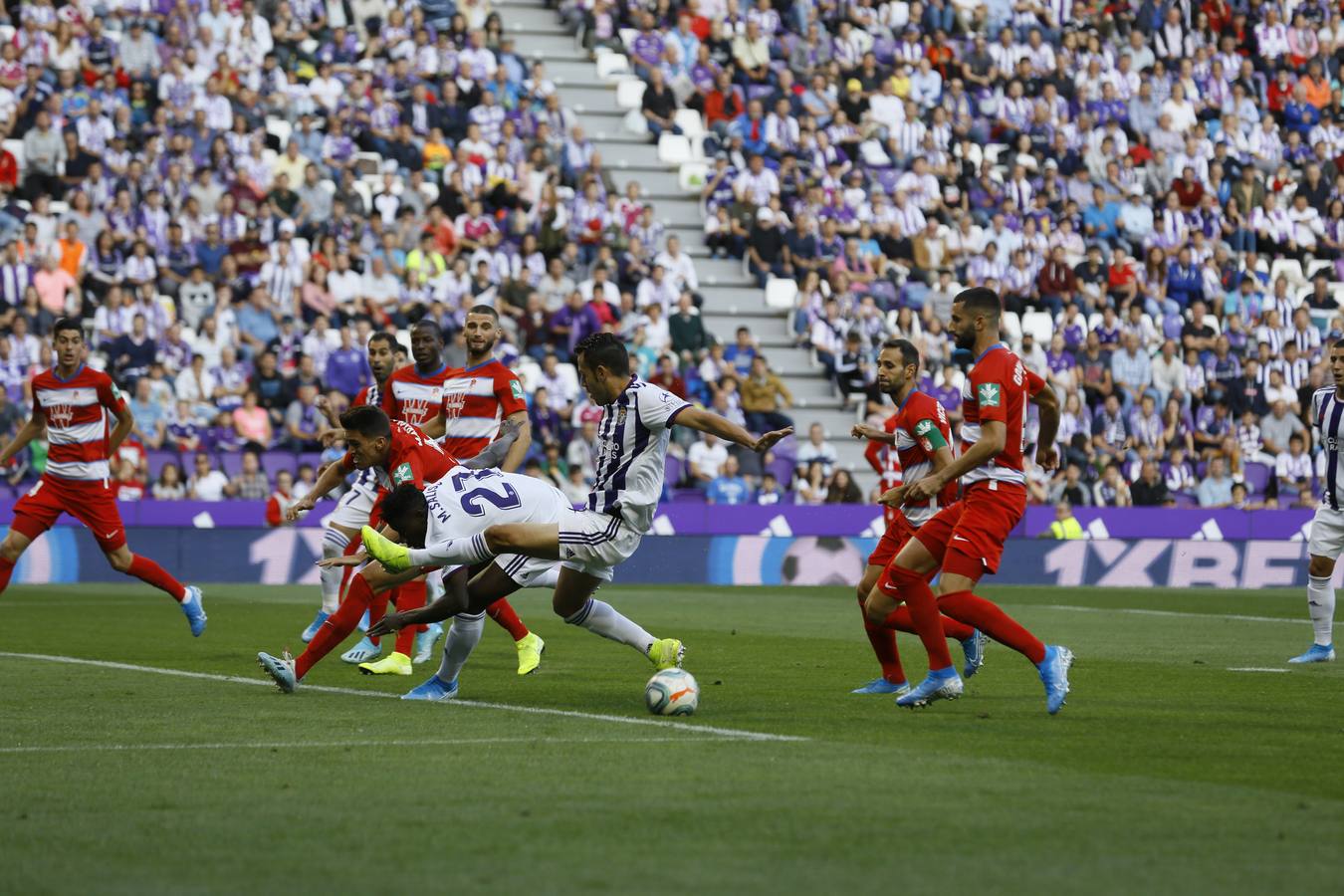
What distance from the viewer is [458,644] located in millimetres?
11367

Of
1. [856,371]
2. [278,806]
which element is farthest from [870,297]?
[278,806]

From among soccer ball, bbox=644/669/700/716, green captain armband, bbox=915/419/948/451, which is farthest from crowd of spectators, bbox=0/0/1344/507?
soccer ball, bbox=644/669/700/716

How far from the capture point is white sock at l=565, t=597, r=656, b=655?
1102cm

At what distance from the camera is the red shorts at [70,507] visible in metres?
15.8

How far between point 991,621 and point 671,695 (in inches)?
65.1

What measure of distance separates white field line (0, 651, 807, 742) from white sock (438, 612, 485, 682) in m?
0.20

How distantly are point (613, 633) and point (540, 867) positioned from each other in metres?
4.92

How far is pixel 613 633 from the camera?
1115 cm

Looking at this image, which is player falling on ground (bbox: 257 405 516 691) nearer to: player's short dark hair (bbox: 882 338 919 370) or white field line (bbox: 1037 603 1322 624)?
player's short dark hair (bbox: 882 338 919 370)

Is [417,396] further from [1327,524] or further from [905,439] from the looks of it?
[1327,524]

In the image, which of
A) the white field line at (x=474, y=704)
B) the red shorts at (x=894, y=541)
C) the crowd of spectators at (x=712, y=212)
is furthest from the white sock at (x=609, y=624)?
the crowd of spectators at (x=712, y=212)

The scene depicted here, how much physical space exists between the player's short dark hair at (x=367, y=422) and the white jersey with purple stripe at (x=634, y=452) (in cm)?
148

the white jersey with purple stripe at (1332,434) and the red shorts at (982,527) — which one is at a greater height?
the red shorts at (982,527)

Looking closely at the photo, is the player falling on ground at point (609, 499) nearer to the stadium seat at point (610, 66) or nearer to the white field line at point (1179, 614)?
the white field line at point (1179, 614)
